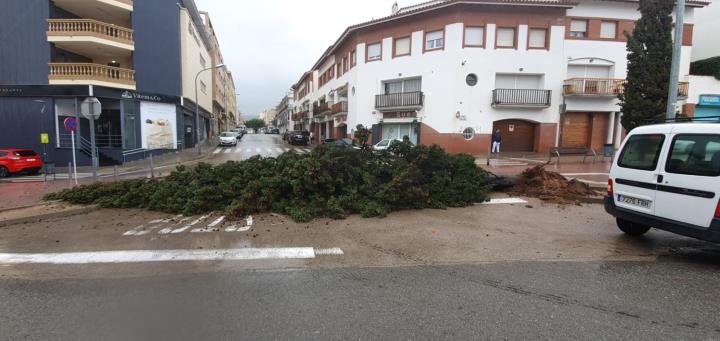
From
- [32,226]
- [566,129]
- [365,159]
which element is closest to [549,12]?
[566,129]

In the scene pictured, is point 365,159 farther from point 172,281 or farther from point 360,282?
point 172,281

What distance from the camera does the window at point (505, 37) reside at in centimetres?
2225

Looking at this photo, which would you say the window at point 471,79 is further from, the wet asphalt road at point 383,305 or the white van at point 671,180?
the wet asphalt road at point 383,305

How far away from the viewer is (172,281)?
3877 mm

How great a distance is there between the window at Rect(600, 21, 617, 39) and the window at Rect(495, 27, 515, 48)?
19.2ft

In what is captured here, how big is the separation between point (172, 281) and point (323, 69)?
134 ft

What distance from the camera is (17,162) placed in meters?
14.7

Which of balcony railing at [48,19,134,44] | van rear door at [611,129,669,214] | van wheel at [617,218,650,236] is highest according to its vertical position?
balcony railing at [48,19,134,44]

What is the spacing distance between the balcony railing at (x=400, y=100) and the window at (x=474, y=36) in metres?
4.43

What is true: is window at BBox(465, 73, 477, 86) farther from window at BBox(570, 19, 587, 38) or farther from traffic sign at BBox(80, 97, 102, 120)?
traffic sign at BBox(80, 97, 102, 120)

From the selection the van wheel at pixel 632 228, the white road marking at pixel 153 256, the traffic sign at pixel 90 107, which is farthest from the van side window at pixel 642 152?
the traffic sign at pixel 90 107

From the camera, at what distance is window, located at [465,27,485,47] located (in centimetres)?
2228

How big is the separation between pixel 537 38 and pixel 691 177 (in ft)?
69.4

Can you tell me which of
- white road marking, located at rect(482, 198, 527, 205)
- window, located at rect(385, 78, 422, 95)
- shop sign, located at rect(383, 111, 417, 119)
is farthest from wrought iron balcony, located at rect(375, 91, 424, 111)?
white road marking, located at rect(482, 198, 527, 205)
